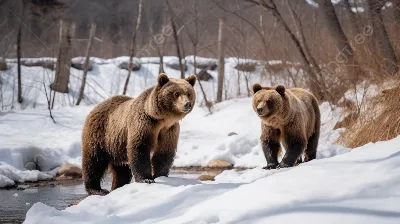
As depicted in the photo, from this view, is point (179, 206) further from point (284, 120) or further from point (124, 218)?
point (284, 120)

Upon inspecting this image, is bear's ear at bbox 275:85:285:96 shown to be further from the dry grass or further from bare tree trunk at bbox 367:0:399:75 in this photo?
bare tree trunk at bbox 367:0:399:75

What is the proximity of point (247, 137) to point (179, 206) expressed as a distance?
5.84 meters

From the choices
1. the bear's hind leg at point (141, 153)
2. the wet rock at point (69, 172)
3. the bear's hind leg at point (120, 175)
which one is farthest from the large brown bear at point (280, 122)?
the wet rock at point (69, 172)

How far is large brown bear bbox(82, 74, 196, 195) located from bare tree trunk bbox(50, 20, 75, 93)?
928cm

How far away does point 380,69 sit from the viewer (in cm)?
648

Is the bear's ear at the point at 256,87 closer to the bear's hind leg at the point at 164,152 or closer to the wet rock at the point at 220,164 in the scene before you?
the bear's hind leg at the point at 164,152

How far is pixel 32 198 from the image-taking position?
16.6ft

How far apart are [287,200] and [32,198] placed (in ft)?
11.6

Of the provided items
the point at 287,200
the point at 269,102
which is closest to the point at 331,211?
the point at 287,200

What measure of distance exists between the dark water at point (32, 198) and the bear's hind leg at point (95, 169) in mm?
300

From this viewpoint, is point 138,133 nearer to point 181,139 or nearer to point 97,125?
point 97,125

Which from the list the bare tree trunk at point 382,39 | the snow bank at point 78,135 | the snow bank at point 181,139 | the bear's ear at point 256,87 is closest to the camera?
the bear's ear at point 256,87

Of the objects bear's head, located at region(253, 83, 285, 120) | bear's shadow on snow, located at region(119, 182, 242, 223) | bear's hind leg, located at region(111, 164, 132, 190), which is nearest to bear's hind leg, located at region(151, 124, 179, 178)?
bear's hind leg, located at region(111, 164, 132, 190)

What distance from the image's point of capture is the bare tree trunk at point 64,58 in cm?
1347
